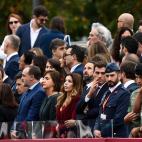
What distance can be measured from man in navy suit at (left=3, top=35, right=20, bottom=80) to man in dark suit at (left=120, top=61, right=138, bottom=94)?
4.27 meters

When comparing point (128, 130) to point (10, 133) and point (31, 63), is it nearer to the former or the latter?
point (10, 133)

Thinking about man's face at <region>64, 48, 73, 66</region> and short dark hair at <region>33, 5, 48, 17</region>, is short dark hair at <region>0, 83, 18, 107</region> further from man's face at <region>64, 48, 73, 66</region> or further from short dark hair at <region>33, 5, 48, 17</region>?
short dark hair at <region>33, 5, 48, 17</region>

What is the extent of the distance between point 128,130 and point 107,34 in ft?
15.0

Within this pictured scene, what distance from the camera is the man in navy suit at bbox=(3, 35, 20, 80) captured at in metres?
26.5

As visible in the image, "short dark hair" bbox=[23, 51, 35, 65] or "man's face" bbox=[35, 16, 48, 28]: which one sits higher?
"man's face" bbox=[35, 16, 48, 28]

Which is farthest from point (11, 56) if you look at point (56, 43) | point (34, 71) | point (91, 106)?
point (91, 106)

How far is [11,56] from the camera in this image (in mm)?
26672

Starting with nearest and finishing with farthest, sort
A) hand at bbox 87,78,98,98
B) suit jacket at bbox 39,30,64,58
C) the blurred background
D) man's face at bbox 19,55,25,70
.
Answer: hand at bbox 87,78,98,98 → man's face at bbox 19,55,25,70 → suit jacket at bbox 39,30,64,58 → the blurred background

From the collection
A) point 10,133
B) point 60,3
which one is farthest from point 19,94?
point 60,3

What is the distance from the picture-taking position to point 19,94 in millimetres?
25062

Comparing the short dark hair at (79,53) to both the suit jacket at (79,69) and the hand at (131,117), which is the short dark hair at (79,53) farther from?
the hand at (131,117)

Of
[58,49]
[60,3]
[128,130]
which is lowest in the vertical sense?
[128,130]

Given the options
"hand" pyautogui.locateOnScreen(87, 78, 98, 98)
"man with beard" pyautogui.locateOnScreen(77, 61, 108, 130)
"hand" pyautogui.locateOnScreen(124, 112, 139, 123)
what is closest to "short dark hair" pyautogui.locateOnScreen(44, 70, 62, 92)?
"man with beard" pyautogui.locateOnScreen(77, 61, 108, 130)

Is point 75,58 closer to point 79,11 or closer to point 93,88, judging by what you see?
point 93,88
